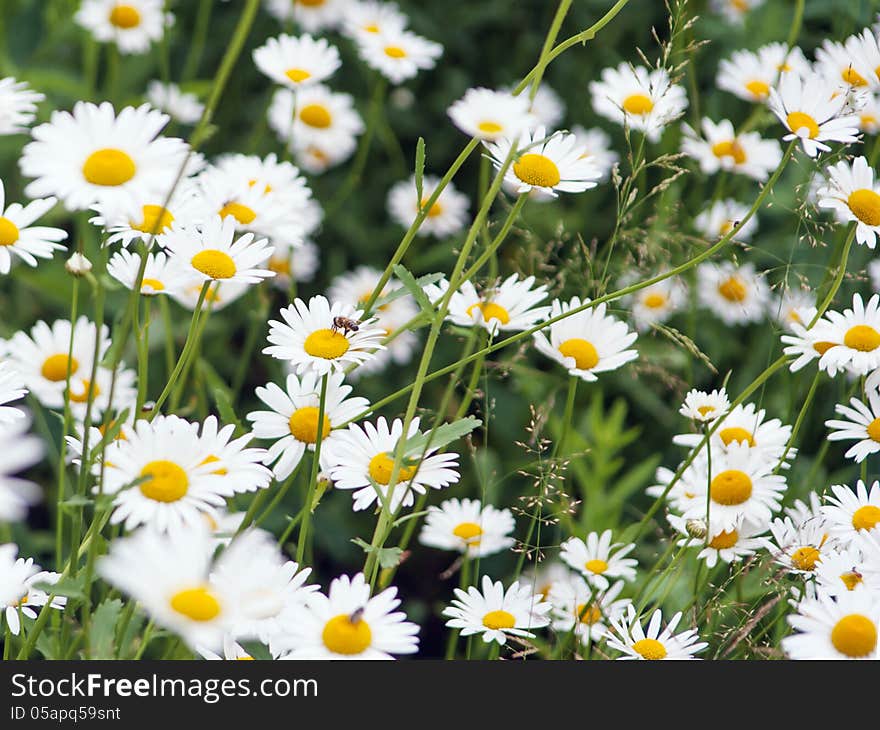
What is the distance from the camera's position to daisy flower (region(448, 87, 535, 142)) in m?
0.85

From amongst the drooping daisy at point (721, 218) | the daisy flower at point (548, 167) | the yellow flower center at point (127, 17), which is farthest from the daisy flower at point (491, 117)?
the yellow flower center at point (127, 17)

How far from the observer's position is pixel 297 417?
1048 mm

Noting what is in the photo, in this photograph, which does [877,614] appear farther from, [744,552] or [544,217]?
[544,217]

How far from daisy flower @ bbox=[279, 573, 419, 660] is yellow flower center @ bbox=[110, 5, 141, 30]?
4.91 feet

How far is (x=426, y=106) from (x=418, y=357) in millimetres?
727

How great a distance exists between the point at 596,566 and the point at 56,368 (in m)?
0.67

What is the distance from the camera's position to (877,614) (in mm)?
928

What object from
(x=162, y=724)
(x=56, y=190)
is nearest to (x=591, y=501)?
(x=162, y=724)

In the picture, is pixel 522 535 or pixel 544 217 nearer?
pixel 522 535

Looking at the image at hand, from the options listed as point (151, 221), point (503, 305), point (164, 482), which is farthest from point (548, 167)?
point (164, 482)

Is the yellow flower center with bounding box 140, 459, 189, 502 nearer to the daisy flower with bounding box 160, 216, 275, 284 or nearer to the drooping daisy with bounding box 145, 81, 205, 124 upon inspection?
the daisy flower with bounding box 160, 216, 275, 284

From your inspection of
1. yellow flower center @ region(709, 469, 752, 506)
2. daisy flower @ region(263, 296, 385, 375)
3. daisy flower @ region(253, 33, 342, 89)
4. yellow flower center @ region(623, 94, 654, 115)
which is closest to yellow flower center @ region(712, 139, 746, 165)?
yellow flower center @ region(623, 94, 654, 115)

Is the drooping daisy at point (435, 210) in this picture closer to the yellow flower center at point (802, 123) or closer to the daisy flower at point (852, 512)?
the yellow flower center at point (802, 123)

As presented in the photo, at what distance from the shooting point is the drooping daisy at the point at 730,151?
1.71 m
